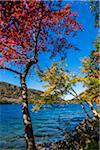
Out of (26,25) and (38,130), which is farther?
(38,130)

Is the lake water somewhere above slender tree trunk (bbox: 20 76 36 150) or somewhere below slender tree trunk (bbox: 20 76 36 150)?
above

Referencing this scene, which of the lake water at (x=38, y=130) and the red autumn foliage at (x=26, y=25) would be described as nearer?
the red autumn foliage at (x=26, y=25)

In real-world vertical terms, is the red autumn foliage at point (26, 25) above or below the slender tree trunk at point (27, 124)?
above

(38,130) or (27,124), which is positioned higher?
(38,130)

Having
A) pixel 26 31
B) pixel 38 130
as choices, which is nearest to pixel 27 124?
pixel 26 31

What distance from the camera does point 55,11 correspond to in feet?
54.4

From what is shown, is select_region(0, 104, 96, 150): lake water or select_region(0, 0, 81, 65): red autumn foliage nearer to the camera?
select_region(0, 0, 81, 65): red autumn foliage

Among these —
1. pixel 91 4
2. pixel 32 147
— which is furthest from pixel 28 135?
pixel 91 4

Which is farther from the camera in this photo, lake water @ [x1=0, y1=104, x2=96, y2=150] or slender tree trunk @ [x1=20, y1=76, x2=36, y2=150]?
lake water @ [x1=0, y1=104, x2=96, y2=150]

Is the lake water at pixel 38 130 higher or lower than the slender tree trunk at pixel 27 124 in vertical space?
higher

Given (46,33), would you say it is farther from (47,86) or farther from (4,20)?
(47,86)

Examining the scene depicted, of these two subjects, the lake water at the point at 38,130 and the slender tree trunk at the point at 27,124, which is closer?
the slender tree trunk at the point at 27,124

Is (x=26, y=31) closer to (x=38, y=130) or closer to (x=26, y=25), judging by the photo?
(x=26, y=25)

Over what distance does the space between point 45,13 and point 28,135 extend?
704cm
